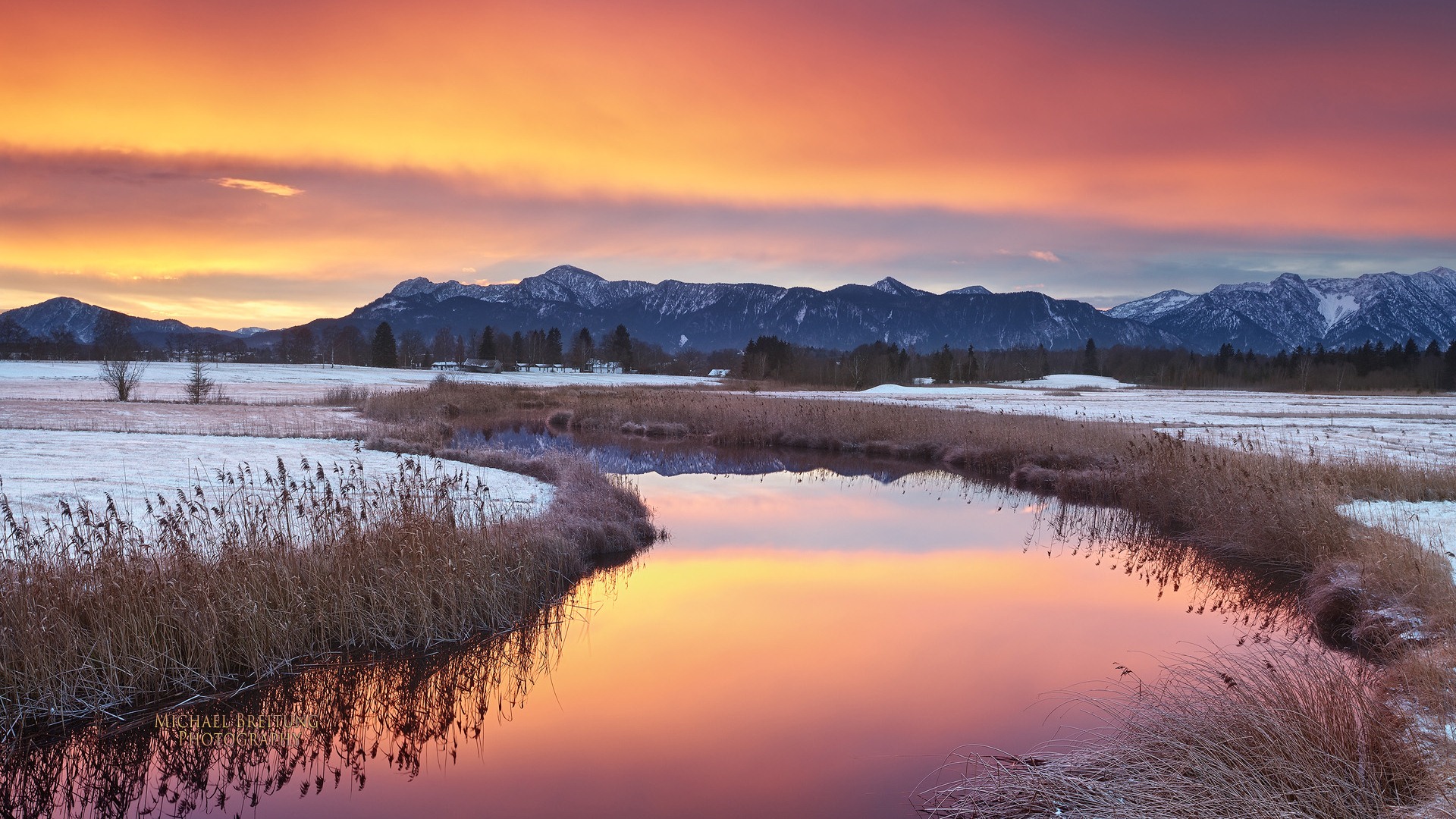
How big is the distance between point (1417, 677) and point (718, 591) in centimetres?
919

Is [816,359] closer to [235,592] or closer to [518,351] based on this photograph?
[518,351]

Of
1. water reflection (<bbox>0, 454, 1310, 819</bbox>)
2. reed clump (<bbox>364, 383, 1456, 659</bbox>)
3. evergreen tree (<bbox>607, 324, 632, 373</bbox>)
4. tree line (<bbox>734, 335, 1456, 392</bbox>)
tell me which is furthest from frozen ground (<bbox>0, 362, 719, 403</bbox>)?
water reflection (<bbox>0, 454, 1310, 819</bbox>)

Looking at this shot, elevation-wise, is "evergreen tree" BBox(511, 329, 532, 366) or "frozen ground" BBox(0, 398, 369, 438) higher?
"evergreen tree" BBox(511, 329, 532, 366)

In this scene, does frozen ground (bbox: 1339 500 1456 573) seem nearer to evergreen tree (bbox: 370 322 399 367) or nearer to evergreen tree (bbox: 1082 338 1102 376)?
evergreen tree (bbox: 370 322 399 367)

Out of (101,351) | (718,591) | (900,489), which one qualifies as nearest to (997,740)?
(718,591)

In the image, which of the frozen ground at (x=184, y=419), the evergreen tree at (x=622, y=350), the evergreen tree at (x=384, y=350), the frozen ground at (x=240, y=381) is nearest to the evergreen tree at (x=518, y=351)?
the evergreen tree at (x=622, y=350)

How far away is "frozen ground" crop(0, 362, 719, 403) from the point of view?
50.8 meters

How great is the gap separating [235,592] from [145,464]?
12617 millimetres

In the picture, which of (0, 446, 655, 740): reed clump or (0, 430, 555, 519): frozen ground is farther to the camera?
(0, 430, 555, 519): frozen ground

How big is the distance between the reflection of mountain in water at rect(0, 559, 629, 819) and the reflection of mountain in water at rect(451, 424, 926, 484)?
15672mm

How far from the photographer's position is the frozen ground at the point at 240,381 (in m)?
50.8

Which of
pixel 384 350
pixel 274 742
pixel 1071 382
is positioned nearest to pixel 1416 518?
pixel 274 742

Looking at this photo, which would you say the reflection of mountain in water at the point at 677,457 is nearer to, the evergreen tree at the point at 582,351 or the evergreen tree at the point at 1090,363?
the evergreen tree at the point at 582,351

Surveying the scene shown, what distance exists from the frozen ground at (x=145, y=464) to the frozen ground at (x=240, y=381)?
26102 mm
